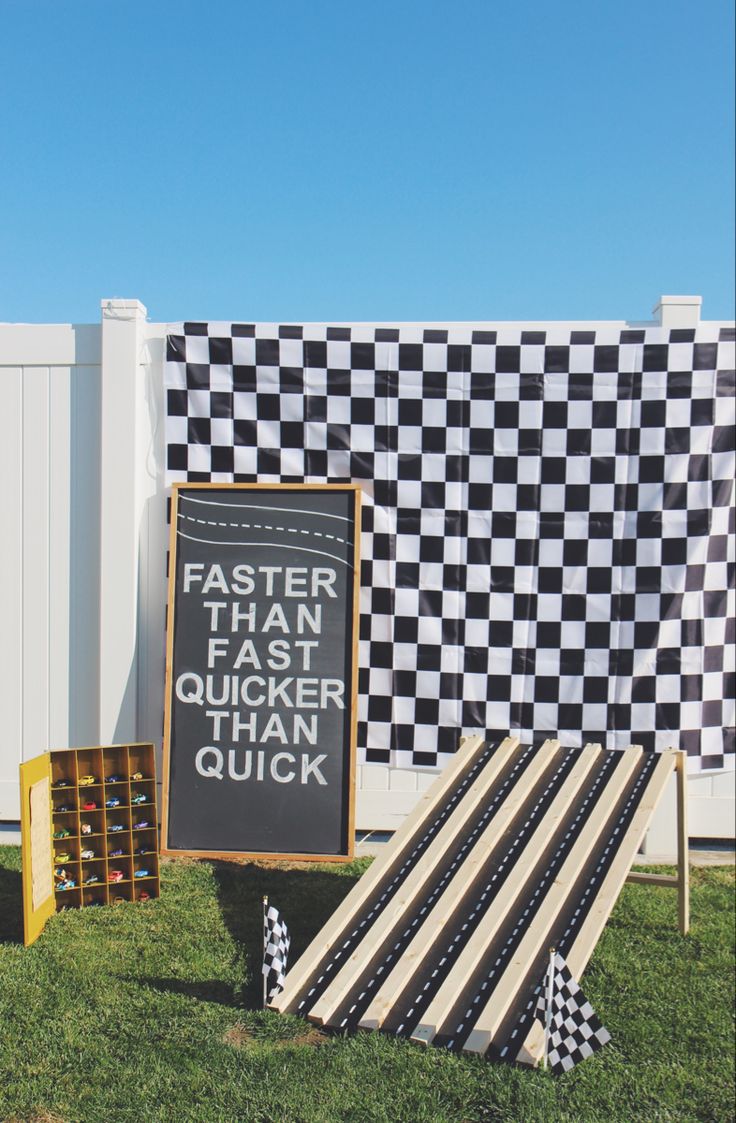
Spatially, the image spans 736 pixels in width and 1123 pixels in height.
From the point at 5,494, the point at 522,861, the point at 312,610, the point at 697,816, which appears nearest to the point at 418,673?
the point at 312,610

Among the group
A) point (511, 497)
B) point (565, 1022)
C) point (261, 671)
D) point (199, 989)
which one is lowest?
point (199, 989)

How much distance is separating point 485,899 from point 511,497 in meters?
1.82

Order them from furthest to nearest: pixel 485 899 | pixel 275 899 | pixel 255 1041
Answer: pixel 275 899, pixel 485 899, pixel 255 1041

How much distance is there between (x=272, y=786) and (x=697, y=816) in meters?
2.02

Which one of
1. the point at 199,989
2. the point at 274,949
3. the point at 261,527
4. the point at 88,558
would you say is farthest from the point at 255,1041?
the point at 88,558

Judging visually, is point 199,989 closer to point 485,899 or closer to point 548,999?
point 485,899

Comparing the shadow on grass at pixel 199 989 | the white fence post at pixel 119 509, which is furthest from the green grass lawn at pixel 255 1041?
the white fence post at pixel 119 509

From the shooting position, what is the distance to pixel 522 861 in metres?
3.31

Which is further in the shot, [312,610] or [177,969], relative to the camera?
[312,610]

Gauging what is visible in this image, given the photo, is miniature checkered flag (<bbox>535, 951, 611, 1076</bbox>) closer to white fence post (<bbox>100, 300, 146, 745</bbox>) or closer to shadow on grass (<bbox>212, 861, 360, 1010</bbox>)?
shadow on grass (<bbox>212, 861, 360, 1010</bbox>)

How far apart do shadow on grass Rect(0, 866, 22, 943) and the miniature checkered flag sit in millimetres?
1962

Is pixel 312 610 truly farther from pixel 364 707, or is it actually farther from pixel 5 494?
pixel 5 494

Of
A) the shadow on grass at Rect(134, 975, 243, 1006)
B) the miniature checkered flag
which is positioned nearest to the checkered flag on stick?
the shadow on grass at Rect(134, 975, 243, 1006)

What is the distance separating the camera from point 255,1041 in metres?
2.66
